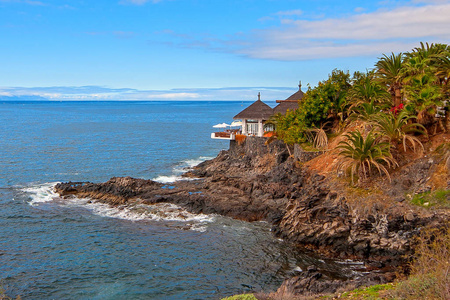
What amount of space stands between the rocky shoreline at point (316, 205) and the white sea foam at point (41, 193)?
108cm

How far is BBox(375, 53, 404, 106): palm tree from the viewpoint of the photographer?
30609 millimetres

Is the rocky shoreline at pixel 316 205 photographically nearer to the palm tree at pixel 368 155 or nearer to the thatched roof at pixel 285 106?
the palm tree at pixel 368 155

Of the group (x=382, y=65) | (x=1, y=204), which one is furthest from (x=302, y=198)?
(x=1, y=204)

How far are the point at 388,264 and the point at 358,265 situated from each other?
1501 millimetres

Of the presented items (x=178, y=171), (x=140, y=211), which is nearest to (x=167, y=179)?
(x=178, y=171)

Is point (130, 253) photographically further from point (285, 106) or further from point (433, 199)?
point (285, 106)

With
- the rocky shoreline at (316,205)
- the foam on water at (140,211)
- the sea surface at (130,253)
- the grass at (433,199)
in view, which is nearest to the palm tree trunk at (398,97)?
the rocky shoreline at (316,205)

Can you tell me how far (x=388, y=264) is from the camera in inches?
852

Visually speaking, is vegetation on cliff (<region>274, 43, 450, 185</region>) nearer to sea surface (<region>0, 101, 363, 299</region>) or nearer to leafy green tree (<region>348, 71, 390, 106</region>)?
leafy green tree (<region>348, 71, 390, 106</region>)

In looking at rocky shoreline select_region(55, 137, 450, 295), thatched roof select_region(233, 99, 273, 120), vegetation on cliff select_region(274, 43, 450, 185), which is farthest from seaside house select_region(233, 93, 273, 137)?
vegetation on cliff select_region(274, 43, 450, 185)

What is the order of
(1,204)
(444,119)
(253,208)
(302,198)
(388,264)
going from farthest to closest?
1. (1,204)
2. (253,208)
3. (302,198)
4. (444,119)
5. (388,264)

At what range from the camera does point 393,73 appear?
102 feet

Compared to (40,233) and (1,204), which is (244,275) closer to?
(40,233)

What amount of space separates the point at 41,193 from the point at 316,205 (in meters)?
26.1
